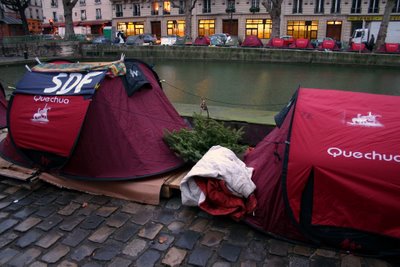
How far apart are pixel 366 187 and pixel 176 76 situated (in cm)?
1681

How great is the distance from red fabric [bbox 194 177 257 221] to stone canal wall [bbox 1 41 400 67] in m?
22.0

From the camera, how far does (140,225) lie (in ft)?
12.7

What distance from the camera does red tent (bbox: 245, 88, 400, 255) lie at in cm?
316

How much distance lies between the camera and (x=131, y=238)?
3.64 meters

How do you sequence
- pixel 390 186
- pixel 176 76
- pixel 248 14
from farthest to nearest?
pixel 248 14 < pixel 176 76 < pixel 390 186

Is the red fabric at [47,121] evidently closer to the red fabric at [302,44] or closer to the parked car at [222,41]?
the red fabric at [302,44]

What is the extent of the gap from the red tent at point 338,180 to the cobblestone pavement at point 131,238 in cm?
20

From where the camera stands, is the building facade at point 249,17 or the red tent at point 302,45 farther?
the building facade at point 249,17

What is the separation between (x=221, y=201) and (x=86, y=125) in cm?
181

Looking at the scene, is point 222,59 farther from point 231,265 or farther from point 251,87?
point 231,265

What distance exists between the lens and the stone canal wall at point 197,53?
23.2m

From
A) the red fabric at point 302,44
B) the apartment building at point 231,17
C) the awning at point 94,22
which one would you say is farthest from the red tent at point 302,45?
the awning at point 94,22

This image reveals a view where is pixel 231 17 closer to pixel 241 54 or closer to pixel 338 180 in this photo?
pixel 241 54

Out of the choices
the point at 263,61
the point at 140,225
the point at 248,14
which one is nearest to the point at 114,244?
the point at 140,225
